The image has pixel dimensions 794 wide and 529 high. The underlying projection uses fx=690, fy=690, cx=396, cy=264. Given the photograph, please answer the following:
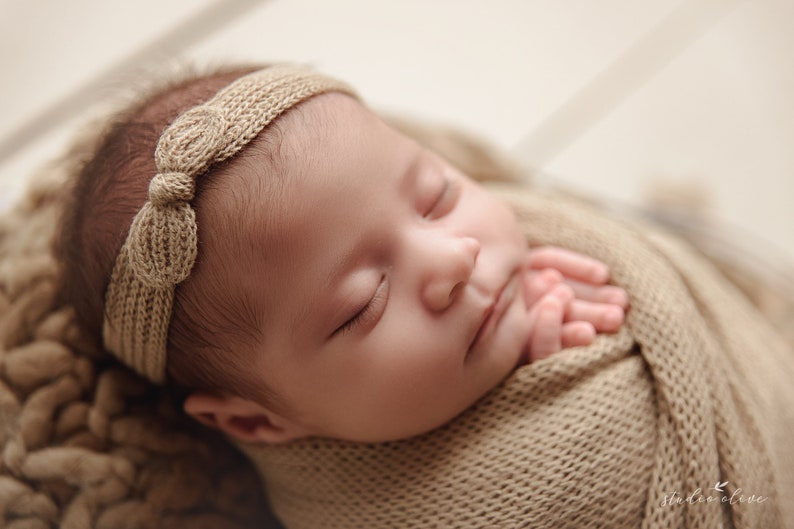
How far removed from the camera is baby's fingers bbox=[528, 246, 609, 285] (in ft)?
2.75

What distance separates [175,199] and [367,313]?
221 millimetres

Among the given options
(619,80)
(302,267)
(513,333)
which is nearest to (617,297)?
(513,333)

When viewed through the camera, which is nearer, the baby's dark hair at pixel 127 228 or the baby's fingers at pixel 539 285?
the baby's dark hair at pixel 127 228

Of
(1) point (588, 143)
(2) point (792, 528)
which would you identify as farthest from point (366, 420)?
(1) point (588, 143)

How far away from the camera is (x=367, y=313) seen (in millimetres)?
713

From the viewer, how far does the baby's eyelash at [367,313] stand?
0.71 meters

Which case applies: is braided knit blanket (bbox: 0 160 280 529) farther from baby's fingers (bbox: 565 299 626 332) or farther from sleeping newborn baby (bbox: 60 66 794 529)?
baby's fingers (bbox: 565 299 626 332)

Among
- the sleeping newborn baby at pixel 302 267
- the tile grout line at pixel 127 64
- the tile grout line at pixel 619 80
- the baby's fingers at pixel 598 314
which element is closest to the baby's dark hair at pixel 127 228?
the sleeping newborn baby at pixel 302 267

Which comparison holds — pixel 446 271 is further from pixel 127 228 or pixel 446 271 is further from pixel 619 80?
pixel 619 80

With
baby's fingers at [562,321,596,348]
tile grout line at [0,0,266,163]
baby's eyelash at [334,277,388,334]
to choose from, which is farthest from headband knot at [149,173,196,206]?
tile grout line at [0,0,266,163]

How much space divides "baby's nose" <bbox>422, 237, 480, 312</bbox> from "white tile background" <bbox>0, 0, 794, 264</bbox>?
71cm

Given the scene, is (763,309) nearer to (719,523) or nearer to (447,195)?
(719,523)

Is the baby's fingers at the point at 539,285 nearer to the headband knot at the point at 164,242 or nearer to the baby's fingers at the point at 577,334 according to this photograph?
the baby's fingers at the point at 577,334

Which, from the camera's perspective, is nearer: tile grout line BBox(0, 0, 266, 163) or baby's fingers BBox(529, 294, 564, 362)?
baby's fingers BBox(529, 294, 564, 362)
